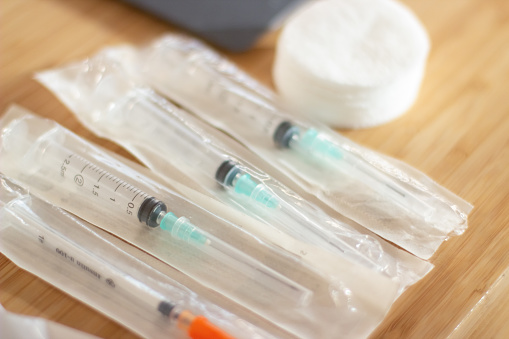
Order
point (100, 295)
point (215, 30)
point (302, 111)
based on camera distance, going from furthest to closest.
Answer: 1. point (215, 30)
2. point (302, 111)
3. point (100, 295)

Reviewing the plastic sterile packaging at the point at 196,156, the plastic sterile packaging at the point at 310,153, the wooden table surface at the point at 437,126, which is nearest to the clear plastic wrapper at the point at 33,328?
the wooden table surface at the point at 437,126

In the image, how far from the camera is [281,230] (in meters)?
0.78

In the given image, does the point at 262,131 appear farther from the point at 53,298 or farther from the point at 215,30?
the point at 53,298

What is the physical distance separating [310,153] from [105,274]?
338mm

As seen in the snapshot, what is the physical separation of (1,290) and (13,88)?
0.39 meters

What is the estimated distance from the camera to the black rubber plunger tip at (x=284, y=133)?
90 cm

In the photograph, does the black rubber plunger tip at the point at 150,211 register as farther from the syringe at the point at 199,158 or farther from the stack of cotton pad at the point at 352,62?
the stack of cotton pad at the point at 352,62

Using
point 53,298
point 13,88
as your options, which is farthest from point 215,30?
point 53,298

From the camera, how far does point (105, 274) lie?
718 millimetres

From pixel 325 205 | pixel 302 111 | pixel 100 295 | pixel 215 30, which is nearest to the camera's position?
→ pixel 100 295

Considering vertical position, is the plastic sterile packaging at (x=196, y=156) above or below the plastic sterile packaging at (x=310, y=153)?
below

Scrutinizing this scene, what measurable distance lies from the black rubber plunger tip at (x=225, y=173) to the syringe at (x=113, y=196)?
0.09 meters

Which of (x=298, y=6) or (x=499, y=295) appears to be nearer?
(x=499, y=295)

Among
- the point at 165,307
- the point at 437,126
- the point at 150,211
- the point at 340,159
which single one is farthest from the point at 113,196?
the point at 437,126
